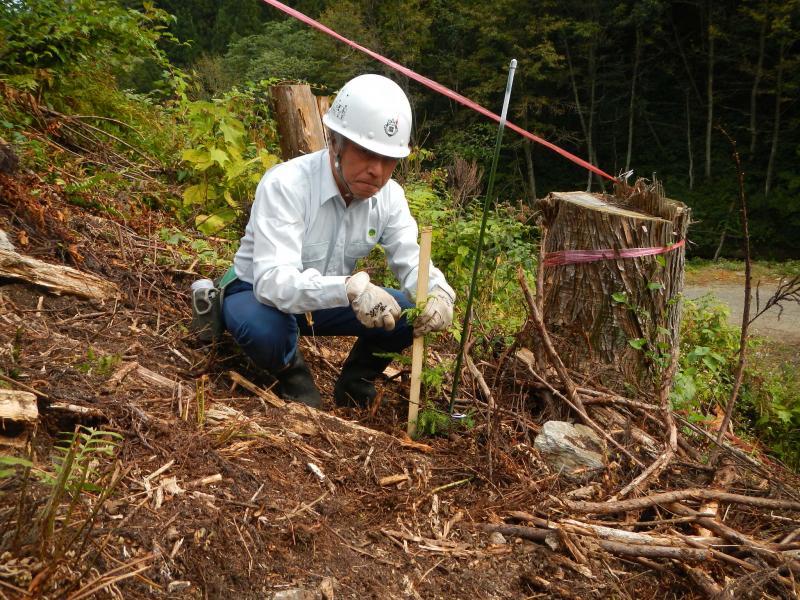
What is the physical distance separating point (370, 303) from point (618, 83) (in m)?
19.5

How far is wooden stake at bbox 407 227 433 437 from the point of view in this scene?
2.61 metres

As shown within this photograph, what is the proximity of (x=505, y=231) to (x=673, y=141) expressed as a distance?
54.8 feet

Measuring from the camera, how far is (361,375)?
3221mm

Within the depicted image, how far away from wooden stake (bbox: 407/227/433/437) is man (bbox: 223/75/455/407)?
7cm

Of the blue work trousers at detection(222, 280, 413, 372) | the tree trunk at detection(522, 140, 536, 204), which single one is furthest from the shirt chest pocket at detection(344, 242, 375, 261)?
the tree trunk at detection(522, 140, 536, 204)

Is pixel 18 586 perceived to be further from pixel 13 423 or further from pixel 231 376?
pixel 231 376

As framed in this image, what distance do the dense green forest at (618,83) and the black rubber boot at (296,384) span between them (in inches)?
510

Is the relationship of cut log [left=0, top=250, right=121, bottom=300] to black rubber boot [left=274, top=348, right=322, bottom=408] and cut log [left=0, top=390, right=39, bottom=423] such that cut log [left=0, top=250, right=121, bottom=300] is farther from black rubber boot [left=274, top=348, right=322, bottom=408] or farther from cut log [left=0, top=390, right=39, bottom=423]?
cut log [left=0, top=390, right=39, bottom=423]

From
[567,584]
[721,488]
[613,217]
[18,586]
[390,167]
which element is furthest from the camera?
[613,217]

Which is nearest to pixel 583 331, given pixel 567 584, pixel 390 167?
pixel 390 167

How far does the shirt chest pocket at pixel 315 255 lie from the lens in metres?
3.05

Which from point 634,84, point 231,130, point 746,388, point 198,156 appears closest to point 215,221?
point 198,156

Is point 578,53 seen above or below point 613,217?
above

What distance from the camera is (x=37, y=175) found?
4477 mm
